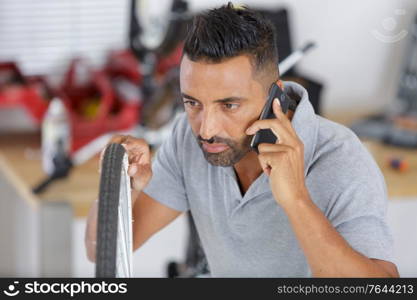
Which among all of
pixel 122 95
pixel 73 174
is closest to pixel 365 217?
pixel 73 174

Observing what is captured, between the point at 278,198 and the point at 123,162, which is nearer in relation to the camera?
the point at 123,162

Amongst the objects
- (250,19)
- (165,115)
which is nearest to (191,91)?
(250,19)

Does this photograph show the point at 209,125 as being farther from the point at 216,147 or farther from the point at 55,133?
the point at 55,133

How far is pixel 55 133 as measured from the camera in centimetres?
214

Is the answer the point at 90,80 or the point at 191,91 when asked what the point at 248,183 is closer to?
the point at 191,91

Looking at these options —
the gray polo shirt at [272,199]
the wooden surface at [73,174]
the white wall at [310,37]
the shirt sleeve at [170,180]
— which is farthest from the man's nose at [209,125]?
the white wall at [310,37]

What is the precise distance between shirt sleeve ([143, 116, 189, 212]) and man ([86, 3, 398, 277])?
54 millimetres

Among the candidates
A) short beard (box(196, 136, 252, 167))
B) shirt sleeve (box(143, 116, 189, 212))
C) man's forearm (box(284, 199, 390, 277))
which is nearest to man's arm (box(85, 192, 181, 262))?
shirt sleeve (box(143, 116, 189, 212))

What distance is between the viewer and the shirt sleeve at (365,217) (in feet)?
3.57

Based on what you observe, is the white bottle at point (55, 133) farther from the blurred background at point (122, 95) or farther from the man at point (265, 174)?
the man at point (265, 174)

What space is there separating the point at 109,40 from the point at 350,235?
1.56m

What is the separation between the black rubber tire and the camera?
767 millimetres

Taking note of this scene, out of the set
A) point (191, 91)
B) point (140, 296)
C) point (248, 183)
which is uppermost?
point (191, 91)

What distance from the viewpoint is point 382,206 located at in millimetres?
1107
